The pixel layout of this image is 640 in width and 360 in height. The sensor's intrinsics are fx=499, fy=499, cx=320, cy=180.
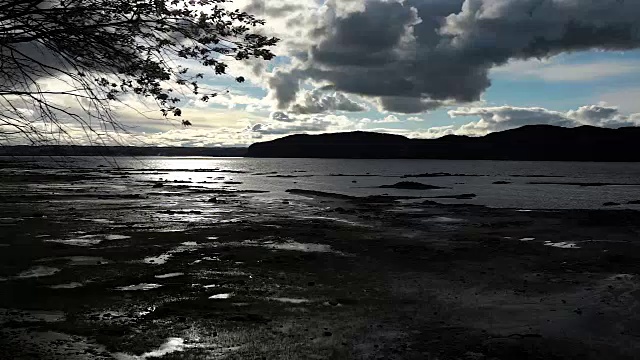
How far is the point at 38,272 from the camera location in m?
15.4

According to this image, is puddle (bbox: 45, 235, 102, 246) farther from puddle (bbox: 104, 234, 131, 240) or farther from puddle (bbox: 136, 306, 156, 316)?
puddle (bbox: 136, 306, 156, 316)

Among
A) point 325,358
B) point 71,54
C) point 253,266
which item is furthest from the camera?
point 253,266

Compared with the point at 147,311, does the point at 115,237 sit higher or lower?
lower

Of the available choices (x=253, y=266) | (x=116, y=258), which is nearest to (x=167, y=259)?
(x=116, y=258)

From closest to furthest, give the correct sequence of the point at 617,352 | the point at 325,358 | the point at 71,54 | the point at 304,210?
the point at 71,54
the point at 325,358
the point at 617,352
the point at 304,210

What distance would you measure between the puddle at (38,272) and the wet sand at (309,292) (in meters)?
0.03

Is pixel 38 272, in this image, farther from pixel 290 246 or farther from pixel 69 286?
pixel 290 246

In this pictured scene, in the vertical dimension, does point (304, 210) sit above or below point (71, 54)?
below

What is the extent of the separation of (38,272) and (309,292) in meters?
8.49

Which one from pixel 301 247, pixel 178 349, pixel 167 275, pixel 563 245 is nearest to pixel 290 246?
pixel 301 247

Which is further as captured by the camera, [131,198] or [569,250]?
[131,198]

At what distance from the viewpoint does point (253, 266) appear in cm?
→ 1750

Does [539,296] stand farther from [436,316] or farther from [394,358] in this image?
[394,358]

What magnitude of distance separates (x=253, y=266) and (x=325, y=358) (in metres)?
8.66
